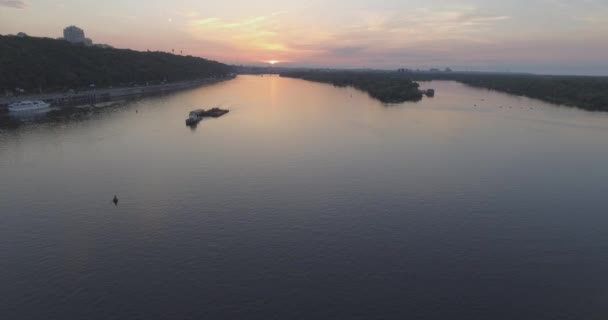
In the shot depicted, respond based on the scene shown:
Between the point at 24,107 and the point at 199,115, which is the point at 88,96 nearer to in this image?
the point at 24,107

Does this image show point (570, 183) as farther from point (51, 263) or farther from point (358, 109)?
point (358, 109)

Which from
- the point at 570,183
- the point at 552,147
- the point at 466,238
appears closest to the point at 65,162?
the point at 466,238

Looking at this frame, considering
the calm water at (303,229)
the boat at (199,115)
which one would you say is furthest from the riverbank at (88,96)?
the calm water at (303,229)

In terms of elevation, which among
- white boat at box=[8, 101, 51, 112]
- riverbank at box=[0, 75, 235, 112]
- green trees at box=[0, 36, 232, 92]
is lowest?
white boat at box=[8, 101, 51, 112]

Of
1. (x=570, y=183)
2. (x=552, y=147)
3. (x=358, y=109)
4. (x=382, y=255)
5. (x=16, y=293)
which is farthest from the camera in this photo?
(x=358, y=109)

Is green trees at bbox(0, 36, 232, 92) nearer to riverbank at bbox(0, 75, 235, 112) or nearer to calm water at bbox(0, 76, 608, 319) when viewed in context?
riverbank at bbox(0, 75, 235, 112)

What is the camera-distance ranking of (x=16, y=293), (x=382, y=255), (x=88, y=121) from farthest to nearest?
(x=88, y=121) → (x=382, y=255) → (x=16, y=293)

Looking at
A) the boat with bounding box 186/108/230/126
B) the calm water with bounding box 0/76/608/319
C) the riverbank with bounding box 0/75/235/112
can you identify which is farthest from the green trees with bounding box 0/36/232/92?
the calm water with bounding box 0/76/608/319
